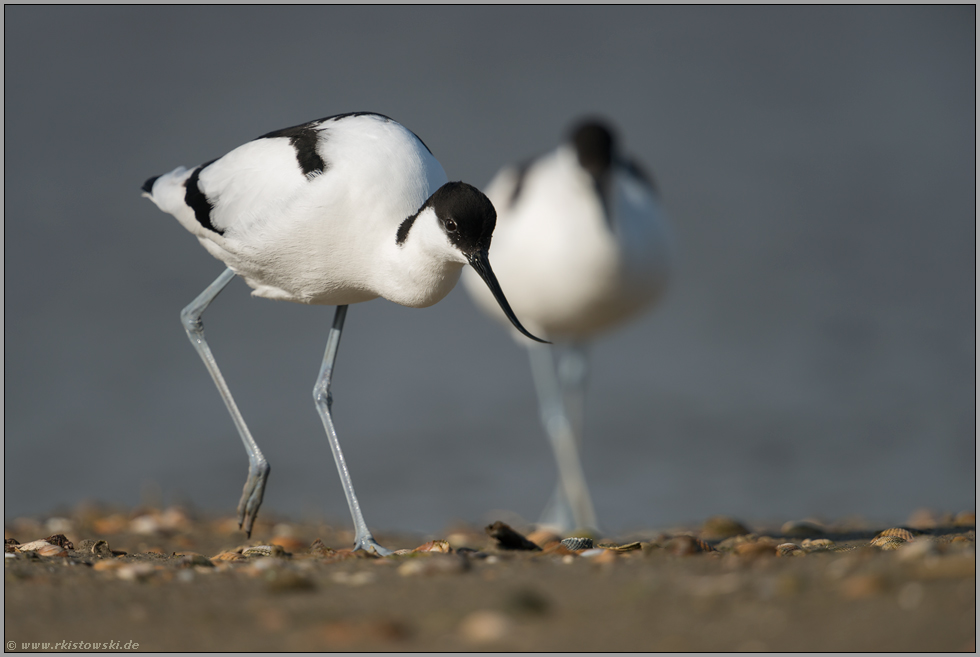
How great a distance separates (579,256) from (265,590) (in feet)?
12.4

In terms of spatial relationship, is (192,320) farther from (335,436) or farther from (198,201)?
(335,436)

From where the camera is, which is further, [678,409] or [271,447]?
[678,409]

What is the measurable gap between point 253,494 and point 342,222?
128 cm

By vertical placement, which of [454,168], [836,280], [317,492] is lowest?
[317,492]

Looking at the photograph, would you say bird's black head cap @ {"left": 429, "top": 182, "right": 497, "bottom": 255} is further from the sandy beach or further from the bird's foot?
the bird's foot

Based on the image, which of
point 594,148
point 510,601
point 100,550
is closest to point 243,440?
point 100,550

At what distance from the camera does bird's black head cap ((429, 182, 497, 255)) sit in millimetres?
3455

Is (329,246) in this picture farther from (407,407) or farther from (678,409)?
(678,409)

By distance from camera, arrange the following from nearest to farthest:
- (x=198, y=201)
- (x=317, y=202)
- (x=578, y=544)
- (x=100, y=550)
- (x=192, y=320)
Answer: (x=578, y=544)
(x=100, y=550)
(x=317, y=202)
(x=198, y=201)
(x=192, y=320)

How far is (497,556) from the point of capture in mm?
3207

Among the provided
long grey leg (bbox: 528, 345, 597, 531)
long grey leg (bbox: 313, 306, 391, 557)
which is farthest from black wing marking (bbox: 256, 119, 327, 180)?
long grey leg (bbox: 528, 345, 597, 531)

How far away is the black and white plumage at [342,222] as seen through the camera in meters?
3.66

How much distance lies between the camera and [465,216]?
3449 mm

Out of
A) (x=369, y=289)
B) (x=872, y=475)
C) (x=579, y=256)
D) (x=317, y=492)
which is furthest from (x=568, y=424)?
(x=369, y=289)
